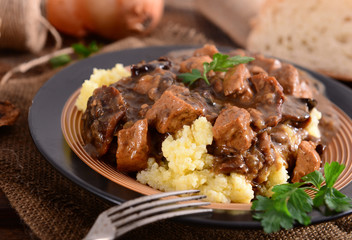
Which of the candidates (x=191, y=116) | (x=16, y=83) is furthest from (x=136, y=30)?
(x=191, y=116)

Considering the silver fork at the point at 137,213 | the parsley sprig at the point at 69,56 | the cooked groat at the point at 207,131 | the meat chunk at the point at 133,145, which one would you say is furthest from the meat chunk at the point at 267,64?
the parsley sprig at the point at 69,56

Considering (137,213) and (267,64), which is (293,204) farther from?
(267,64)

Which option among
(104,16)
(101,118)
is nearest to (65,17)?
(104,16)

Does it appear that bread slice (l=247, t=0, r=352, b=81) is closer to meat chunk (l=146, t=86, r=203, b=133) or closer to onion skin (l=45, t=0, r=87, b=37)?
onion skin (l=45, t=0, r=87, b=37)

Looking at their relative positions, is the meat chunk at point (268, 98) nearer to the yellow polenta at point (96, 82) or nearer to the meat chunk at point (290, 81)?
the meat chunk at point (290, 81)

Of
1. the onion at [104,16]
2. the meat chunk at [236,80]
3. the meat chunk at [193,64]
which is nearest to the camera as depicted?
the meat chunk at [236,80]

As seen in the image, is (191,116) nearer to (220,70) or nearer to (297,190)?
(220,70)

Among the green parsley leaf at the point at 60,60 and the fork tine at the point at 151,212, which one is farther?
the green parsley leaf at the point at 60,60
